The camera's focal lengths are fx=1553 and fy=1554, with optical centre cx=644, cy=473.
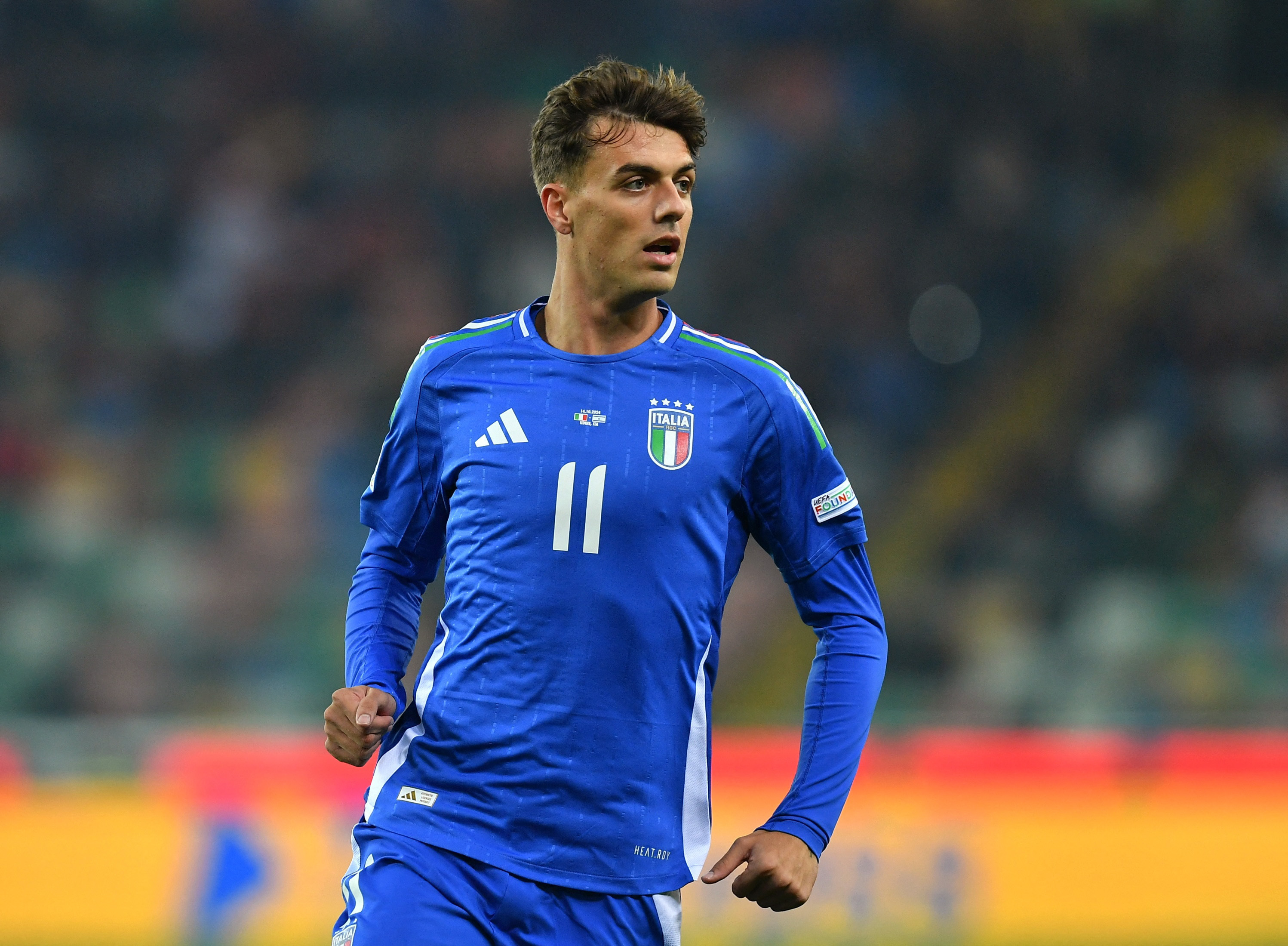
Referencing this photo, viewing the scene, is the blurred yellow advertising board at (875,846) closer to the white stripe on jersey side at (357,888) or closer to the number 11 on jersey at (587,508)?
the white stripe on jersey side at (357,888)

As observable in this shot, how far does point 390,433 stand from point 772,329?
23.0ft

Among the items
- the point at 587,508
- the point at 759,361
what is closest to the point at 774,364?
the point at 759,361

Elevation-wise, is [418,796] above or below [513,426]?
below

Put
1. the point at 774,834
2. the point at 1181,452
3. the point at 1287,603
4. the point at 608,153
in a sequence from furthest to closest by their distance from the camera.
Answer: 1. the point at 1181,452
2. the point at 1287,603
3. the point at 608,153
4. the point at 774,834

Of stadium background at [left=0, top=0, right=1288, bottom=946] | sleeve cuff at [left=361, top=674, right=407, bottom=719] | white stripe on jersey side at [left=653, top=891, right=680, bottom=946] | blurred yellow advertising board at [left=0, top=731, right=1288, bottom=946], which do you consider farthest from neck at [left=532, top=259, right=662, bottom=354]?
stadium background at [left=0, top=0, right=1288, bottom=946]

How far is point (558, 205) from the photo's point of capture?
2578 millimetres

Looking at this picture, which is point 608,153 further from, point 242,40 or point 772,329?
point 242,40

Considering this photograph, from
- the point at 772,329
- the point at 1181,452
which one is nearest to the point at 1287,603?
the point at 1181,452

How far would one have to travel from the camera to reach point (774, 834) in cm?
228

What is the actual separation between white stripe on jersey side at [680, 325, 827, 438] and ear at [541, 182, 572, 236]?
0.84ft

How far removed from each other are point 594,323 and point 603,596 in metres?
0.48

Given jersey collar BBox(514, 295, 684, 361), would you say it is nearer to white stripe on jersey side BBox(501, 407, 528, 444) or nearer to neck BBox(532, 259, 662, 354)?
neck BBox(532, 259, 662, 354)

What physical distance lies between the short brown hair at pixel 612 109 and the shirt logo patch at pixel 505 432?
0.40m

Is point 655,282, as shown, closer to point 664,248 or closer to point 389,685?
point 664,248
